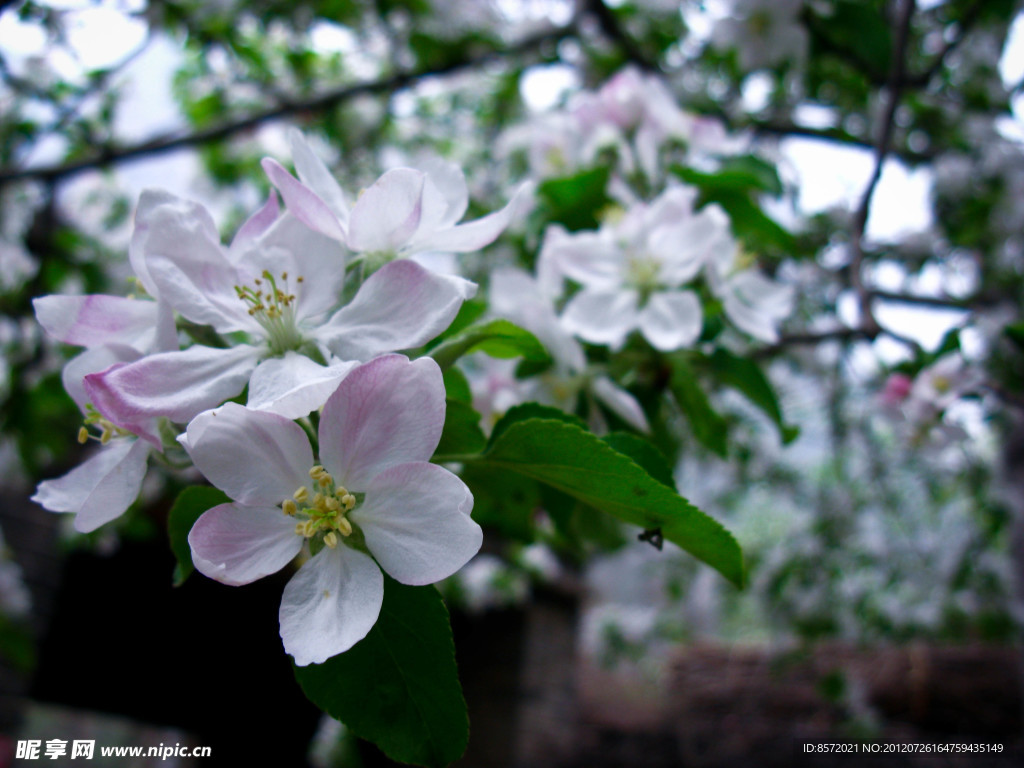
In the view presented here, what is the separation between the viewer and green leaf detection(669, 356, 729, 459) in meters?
0.77

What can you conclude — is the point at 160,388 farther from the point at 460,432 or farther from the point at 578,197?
the point at 578,197

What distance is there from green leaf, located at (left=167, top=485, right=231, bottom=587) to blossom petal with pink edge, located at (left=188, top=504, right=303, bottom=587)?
0.16 ft

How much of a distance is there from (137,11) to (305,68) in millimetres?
1256

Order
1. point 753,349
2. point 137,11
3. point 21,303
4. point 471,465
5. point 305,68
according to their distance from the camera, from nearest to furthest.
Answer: point 471,465
point 753,349
point 137,11
point 21,303
point 305,68

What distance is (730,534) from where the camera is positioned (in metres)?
0.49

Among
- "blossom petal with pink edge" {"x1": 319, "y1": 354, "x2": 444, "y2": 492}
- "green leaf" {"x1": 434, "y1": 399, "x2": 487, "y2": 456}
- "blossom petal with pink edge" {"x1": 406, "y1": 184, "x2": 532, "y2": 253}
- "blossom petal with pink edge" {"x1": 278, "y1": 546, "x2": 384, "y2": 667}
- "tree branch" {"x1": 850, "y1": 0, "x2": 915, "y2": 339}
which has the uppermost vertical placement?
"tree branch" {"x1": 850, "y1": 0, "x2": 915, "y2": 339}

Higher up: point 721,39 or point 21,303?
point 721,39

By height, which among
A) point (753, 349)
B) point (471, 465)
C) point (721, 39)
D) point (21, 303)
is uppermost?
point (721, 39)

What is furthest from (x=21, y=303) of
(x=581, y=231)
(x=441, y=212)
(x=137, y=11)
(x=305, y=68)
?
(x=441, y=212)

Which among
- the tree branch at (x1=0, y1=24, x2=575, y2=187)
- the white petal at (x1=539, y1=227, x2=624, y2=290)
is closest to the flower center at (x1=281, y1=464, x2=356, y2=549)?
the white petal at (x1=539, y1=227, x2=624, y2=290)

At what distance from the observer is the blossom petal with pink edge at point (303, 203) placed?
0.49 metres

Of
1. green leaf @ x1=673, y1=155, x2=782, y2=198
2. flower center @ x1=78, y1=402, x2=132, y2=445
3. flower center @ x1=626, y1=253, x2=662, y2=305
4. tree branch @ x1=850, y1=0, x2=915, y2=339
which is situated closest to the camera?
flower center @ x1=78, y1=402, x2=132, y2=445

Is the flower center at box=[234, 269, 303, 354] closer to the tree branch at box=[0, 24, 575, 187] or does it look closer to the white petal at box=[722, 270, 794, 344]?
the white petal at box=[722, 270, 794, 344]

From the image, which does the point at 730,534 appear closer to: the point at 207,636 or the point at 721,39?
→ the point at 721,39
